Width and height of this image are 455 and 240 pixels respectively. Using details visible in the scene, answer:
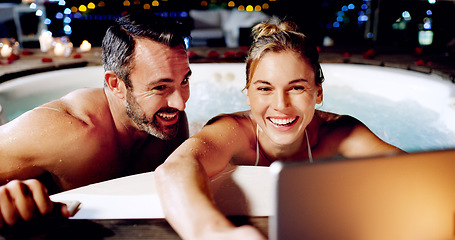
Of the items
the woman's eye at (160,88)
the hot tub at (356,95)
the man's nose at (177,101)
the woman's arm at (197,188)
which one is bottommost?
the hot tub at (356,95)

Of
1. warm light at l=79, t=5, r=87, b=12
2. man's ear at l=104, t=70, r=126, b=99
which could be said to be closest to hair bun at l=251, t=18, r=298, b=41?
man's ear at l=104, t=70, r=126, b=99

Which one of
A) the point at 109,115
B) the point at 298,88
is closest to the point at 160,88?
the point at 109,115

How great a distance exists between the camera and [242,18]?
6.66 m

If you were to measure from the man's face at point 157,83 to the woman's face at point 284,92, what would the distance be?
0.38 m

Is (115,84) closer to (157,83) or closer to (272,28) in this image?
(157,83)

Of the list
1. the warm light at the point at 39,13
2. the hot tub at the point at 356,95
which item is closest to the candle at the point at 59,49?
the hot tub at the point at 356,95

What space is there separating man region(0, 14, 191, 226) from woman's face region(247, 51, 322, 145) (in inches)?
15.6

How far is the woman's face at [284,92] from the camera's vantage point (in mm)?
1279

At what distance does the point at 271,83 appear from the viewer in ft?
4.22

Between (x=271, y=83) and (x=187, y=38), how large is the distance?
25.6 inches

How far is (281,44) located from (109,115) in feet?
3.02

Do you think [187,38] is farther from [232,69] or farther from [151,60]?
[232,69]

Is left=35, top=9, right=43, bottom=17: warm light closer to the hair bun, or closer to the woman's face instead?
the hair bun

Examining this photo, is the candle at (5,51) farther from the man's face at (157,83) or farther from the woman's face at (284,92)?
the woman's face at (284,92)
